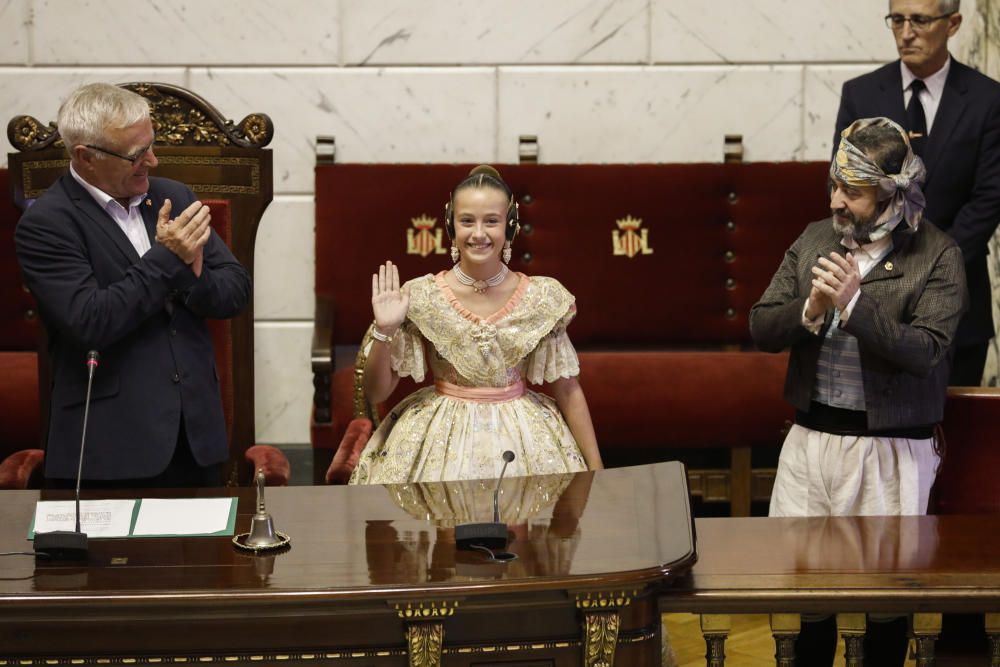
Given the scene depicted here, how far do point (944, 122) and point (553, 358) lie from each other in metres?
1.47

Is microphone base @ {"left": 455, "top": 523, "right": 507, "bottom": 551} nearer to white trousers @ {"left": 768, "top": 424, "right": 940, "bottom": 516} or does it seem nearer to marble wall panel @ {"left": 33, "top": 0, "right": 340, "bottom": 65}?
white trousers @ {"left": 768, "top": 424, "right": 940, "bottom": 516}

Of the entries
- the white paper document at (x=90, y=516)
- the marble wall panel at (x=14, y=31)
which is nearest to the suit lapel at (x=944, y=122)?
the white paper document at (x=90, y=516)

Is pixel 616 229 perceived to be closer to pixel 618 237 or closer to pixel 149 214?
pixel 618 237

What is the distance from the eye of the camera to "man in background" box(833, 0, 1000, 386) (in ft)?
12.4

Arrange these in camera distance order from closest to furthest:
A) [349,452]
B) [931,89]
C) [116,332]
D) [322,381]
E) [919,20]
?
[116,332] < [349,452] < [919,20] < [931,89] < [322,381]

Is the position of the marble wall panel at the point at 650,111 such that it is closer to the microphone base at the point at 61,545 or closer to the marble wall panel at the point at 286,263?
the marble wall panel at the point at 286,263

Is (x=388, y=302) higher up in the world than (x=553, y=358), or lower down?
higher up

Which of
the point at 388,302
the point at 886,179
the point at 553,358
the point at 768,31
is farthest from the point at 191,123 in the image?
the point at 768,31

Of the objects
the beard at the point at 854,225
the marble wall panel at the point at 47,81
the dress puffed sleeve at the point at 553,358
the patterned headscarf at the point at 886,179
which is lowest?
the dress puffed sleeve at the point at 553,358

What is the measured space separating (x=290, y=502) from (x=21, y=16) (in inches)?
112

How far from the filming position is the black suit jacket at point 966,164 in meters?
3.78

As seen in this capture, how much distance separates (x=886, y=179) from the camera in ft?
9.57

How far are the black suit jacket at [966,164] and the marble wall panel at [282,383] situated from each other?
2094mm

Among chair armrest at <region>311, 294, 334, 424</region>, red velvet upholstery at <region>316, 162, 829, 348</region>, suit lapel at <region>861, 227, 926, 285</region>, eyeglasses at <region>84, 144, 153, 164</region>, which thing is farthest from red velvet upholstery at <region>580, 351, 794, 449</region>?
eyeglasses at <region>84, 144, 153, 164</region>
